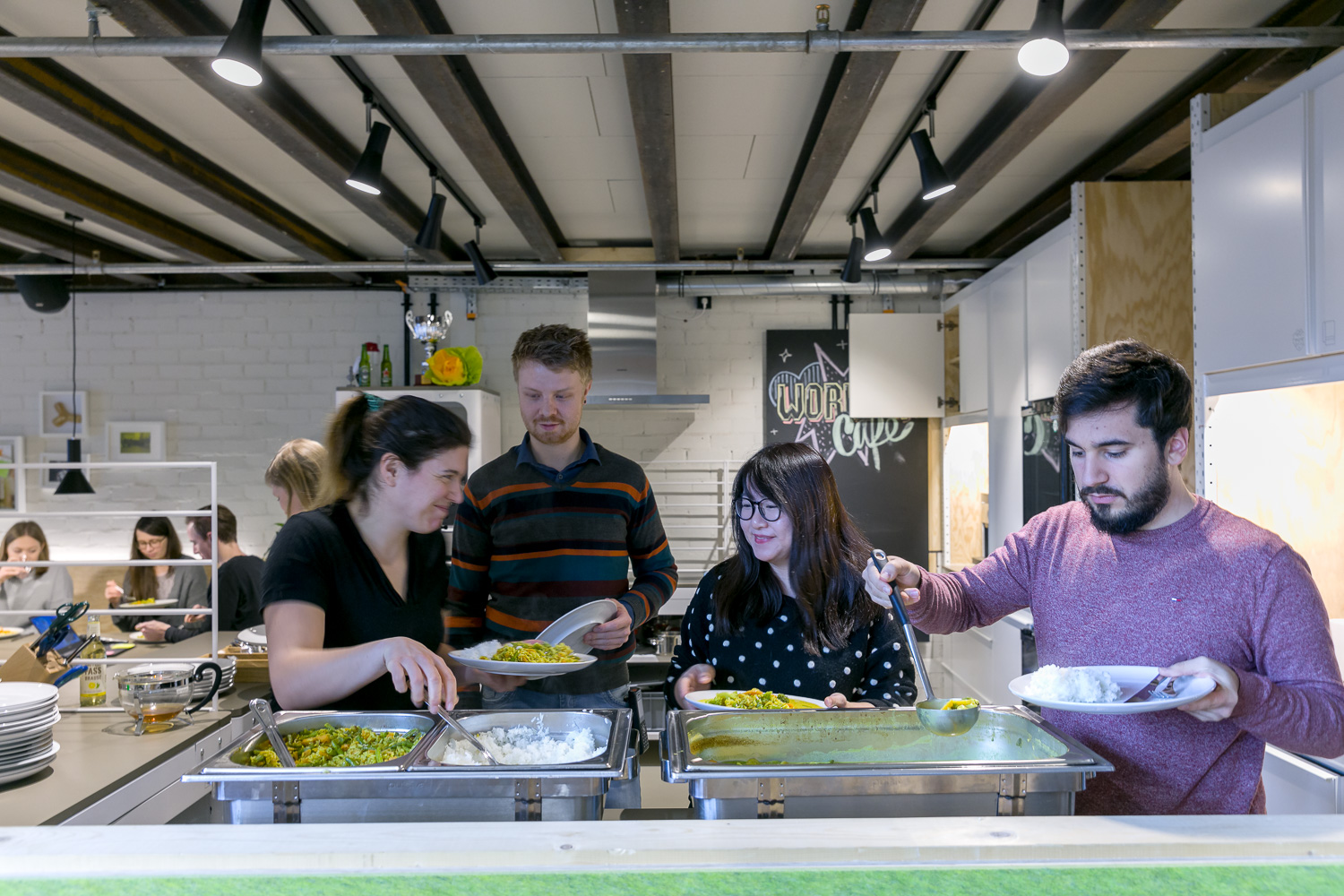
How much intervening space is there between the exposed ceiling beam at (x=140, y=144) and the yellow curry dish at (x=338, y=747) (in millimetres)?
2381

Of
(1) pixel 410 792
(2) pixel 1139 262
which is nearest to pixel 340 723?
(1) pixel 410 792

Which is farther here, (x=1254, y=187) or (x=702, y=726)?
→ (x=1254, y=187)

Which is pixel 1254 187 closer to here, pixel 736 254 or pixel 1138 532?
pixel 1138 532

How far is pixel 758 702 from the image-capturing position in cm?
149

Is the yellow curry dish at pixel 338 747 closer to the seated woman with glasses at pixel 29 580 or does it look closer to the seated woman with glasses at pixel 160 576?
the seated woman with glasses at pixel 160 576

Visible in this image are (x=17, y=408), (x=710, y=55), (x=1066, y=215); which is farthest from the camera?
(x=17, y=408)

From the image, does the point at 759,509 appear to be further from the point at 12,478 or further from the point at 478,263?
the point at 12,478

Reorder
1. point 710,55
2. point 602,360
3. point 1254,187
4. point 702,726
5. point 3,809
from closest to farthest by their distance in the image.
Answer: point 702,726, point 3,809, point 1254,187, point 710,55, point 602,360

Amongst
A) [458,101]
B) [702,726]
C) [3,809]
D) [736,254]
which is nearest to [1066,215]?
[736,254]

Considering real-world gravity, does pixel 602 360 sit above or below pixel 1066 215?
below

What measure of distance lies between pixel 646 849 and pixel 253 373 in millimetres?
5330

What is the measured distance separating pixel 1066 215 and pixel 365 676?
3.90m

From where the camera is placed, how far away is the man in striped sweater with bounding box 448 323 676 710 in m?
2.15

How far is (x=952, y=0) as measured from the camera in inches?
94.9
